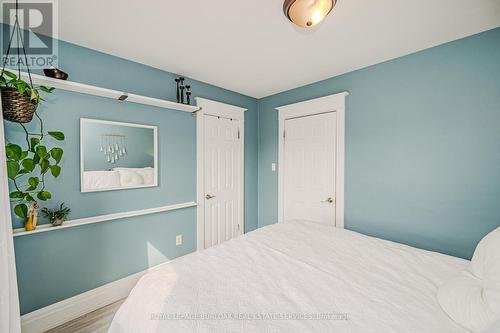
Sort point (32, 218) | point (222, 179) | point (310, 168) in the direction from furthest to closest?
1. point (222, 179)
2. point (310, 168)
3. point (32, 218)

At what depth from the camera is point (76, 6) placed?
4.65ft

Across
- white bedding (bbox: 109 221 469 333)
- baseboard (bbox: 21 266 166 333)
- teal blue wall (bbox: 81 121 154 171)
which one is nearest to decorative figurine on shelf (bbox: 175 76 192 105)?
teal blue wall (bbox: 81 121 154 171)

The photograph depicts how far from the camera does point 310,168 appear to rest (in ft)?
9.37

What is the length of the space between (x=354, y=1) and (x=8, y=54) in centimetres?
259

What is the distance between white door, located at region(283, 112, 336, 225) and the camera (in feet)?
8.73

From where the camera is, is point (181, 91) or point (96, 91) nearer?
point (96, 91)

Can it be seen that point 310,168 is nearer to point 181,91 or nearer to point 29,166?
point 181,91

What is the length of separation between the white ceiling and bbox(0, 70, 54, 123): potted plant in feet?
2.23

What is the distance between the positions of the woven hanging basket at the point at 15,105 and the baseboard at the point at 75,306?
156 centimetres

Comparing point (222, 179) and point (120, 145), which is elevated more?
point (120, 145)

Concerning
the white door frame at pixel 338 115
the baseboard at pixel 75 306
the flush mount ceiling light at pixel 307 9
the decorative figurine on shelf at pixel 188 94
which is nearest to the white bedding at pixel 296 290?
the white door frame at pixel 338 115

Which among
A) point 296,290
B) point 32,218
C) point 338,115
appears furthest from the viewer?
point 338,115

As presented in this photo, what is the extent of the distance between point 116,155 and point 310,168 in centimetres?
232

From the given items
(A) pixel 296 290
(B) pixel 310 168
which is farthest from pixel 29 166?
(B) pixel 310 168
